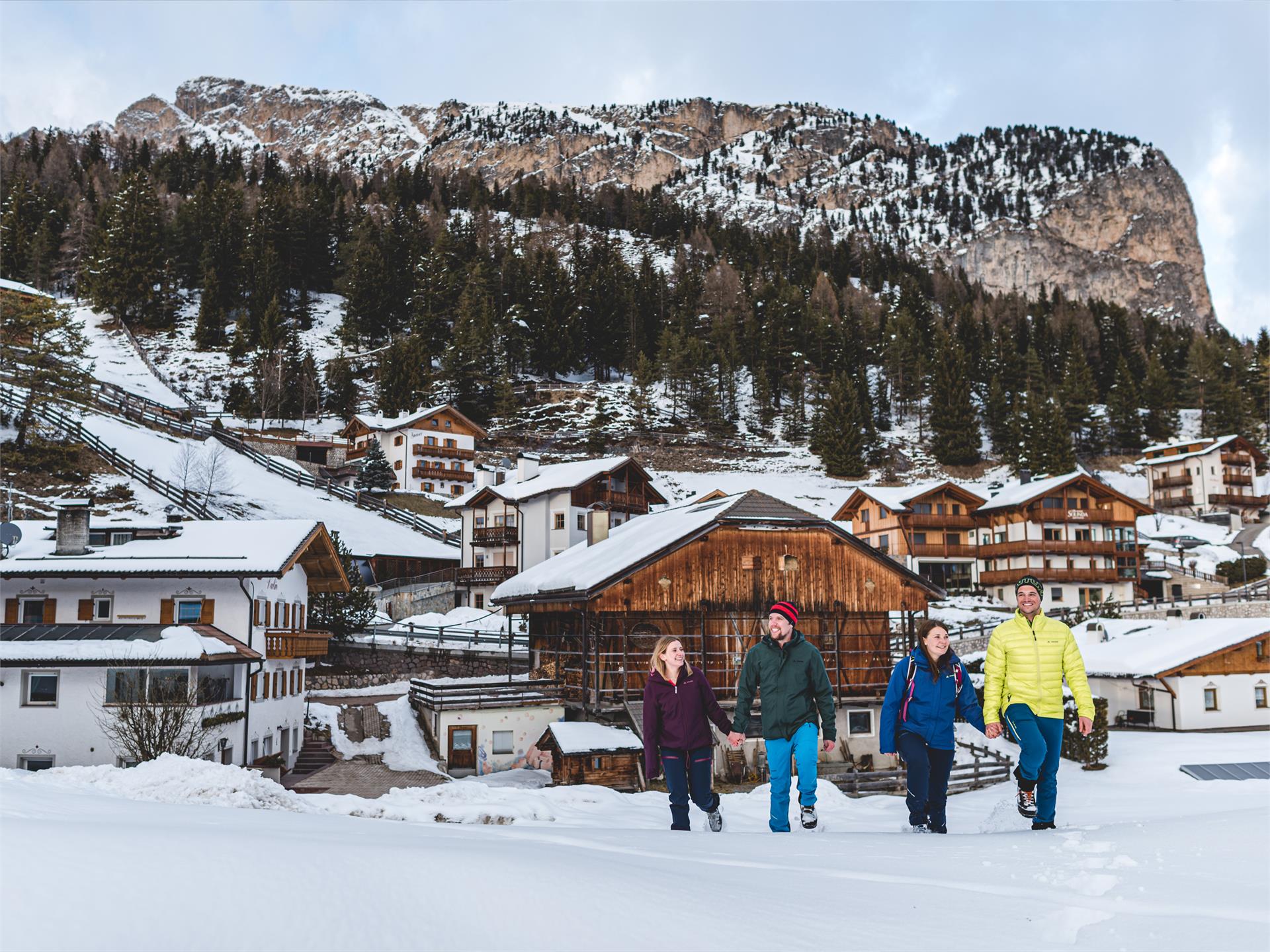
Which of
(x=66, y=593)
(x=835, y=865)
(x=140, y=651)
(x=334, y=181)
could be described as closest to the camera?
(x=835, y=865)

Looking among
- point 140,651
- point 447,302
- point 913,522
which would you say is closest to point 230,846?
point 140,651

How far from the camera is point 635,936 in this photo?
11.4 feet

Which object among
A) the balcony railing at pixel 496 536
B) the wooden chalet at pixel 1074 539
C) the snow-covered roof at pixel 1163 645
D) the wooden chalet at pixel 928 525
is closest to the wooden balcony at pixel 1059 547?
the wooden chalet at pixel 1074 539

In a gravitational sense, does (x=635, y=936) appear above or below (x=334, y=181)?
below

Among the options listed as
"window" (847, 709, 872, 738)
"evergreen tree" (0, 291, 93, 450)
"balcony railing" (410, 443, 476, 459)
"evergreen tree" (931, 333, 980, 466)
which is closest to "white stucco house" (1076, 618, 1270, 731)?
"window" (847, 709, 872, 738)

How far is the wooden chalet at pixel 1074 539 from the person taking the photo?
215ft

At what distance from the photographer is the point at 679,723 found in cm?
898

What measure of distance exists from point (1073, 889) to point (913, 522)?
66.5 metres

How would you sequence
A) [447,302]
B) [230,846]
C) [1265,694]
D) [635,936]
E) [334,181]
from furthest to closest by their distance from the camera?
[334,181] → [447,302] → [1265,694] → [230,846] → [635,936]

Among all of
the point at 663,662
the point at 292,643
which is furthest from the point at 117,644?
the point at 663,662

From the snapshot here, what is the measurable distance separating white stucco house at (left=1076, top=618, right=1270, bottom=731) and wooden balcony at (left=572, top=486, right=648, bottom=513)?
82.9ft

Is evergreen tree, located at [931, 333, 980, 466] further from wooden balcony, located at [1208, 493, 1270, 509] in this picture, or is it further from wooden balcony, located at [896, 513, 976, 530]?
wooden balcony, located at [896, 513, 976, 530]

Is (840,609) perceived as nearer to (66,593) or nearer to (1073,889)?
(66,593)

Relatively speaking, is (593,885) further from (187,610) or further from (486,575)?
(486,575)
